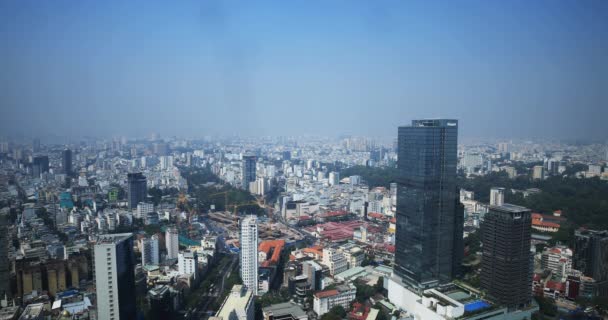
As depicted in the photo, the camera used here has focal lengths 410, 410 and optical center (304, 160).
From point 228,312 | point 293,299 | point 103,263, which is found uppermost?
point 103,263

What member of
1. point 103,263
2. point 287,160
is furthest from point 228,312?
point 287,160

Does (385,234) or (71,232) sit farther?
(385,234)

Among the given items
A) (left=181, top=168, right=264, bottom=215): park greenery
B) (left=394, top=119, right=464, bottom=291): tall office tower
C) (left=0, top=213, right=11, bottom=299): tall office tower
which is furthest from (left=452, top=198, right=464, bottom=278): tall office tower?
(left=181, top=168, right=264, bottom=215): park greenery

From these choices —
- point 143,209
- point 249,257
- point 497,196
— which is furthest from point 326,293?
point 497,196

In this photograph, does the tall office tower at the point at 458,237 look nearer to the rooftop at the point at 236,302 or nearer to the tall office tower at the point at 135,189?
the rooftop at the point at 236,302

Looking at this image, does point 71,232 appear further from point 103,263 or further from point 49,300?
point 103,263

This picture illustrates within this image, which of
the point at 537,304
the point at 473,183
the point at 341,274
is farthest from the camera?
the point at 473,183
